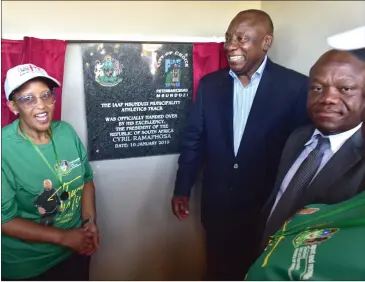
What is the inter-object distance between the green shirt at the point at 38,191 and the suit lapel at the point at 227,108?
329 mm

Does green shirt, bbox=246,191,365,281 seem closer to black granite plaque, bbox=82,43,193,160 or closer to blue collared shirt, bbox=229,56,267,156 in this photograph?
blue collared shirt, bbox=229,56,267,156

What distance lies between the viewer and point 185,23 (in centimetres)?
91

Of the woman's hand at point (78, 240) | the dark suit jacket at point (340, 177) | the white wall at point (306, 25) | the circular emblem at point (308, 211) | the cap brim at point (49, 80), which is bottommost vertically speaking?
the woman's hand at point (78, 240)

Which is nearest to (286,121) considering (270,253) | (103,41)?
(270,253)

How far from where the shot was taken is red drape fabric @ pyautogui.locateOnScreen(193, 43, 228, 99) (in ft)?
2.66

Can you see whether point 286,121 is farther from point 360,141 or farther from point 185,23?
point 185,23

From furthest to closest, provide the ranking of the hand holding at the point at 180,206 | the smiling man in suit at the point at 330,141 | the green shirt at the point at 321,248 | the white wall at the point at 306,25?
the hand holding at the point at 180,206 → the white wall at the point at 306,25 → the smiling man in suit at the point at 330,141 → the green shirt at the point at 321,248

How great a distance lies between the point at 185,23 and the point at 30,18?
0.43m

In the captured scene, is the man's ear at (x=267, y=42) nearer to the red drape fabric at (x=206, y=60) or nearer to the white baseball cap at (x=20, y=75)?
the red drape fabric at (x=206, y=60)

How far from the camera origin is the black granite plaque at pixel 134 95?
0.77m

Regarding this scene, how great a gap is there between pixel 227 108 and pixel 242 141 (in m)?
0.08

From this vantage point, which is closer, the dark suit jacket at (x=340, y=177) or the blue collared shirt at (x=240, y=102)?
the dark suit jacket at (x=340, y=177)

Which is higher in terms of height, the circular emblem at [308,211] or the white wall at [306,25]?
the white wall at [306,25]

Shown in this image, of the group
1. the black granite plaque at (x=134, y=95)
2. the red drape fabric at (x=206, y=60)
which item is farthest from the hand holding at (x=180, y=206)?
the red drape fabric at (x=206, y=60)
